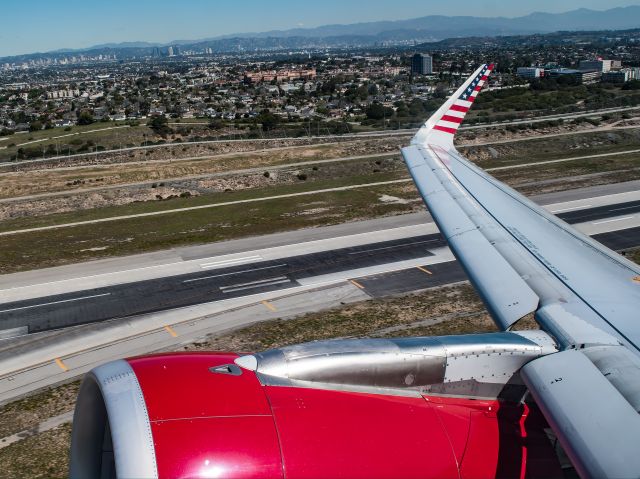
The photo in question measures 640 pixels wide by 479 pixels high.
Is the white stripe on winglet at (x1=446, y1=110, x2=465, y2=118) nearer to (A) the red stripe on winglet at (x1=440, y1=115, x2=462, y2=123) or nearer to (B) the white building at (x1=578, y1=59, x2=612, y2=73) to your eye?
(A) the red stripe on winglet at (x1=440, y1=115, x2=462, y2=123)

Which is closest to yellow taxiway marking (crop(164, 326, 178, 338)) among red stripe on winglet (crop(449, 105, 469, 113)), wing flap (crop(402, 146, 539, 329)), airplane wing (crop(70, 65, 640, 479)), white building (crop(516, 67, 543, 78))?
wing flap (crop(402, 146, 539, 329))

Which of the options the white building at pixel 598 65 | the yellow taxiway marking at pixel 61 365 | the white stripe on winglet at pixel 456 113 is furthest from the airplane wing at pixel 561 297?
the white building at pixel 598 65

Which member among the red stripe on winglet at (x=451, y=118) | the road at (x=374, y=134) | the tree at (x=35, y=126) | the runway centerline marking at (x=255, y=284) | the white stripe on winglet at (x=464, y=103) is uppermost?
the white stripe on winglet at (x=464, y=103)

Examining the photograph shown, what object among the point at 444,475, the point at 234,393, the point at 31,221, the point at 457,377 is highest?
the point at 234,393

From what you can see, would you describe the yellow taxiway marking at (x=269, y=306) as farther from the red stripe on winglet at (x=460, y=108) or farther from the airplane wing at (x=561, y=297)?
the red stripe on winglet at (x=460, y=108)

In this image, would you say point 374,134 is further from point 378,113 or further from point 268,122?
point 268,122

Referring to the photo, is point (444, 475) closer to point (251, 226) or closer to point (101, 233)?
point (251, 226)

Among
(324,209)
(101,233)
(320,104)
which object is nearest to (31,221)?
(101,233)
